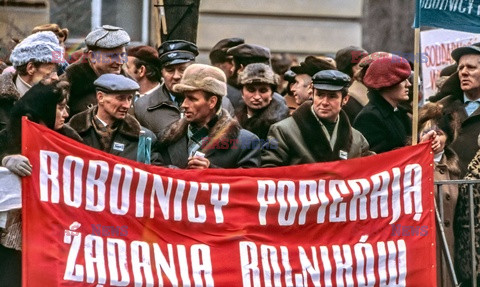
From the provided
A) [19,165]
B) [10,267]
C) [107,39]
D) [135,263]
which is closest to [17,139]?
[19,165]

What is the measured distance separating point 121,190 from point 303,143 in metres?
1.61

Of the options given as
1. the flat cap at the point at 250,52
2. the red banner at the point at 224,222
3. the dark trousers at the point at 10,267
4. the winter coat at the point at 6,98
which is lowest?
the dark trousers at the point at 10,267

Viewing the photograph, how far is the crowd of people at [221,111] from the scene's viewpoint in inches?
406

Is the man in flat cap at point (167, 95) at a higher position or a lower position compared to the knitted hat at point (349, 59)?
lower

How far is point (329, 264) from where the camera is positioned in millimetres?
10203

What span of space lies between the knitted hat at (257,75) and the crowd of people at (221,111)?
0.04 ft

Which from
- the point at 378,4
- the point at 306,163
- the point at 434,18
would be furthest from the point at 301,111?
the point at 378,4

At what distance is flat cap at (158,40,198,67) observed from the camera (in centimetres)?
1212

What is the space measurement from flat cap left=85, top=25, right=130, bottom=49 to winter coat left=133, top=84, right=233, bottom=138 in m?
0.53

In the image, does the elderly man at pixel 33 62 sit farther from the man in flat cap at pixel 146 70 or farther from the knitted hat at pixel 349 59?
the knitted hat at pixel 349 59

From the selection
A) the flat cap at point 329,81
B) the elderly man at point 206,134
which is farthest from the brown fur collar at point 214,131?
the flat cap at point 329,81

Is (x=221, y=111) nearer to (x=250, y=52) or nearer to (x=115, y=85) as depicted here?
(x=115, y=85)

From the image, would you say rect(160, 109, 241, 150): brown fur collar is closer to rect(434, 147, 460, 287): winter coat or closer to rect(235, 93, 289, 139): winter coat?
rect(235, 93, 289, 139): winter coat

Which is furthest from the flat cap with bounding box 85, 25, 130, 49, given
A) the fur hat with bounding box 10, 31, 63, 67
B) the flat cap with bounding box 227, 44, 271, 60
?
the flat cap with bounding box 227, 44, 271, 60
